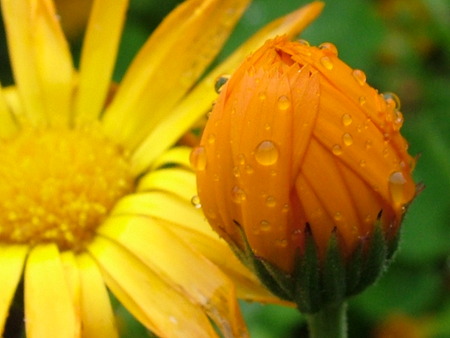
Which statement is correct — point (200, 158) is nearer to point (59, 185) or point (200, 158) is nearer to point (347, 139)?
point (347, 139)

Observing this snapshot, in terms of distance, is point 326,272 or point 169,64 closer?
point 326,272

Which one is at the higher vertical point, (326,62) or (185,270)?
(326,62)

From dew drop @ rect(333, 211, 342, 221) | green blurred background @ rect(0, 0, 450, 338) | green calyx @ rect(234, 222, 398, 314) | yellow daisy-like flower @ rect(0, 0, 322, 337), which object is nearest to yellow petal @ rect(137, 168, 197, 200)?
yellow daisy-like flower @ rect(0, 0, 322, 337)

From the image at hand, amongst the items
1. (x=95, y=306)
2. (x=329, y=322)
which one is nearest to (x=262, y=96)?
(x=329, y=322)

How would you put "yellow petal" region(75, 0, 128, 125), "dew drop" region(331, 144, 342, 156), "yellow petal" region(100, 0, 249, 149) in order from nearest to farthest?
"dew drop" region(331, 144, 342, 156), "yellow petal" region(100, 0, 249, 149), "yellow petal" region(75, 0, 128, 125)

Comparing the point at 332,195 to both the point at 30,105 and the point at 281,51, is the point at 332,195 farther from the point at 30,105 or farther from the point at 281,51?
the point at 30,105

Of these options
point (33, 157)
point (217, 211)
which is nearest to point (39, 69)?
point (33, 157)

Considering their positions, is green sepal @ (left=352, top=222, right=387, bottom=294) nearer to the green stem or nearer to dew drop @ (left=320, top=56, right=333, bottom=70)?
the green stem

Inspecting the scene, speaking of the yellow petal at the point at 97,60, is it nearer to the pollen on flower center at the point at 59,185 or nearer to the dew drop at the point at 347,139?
the pollen on flower center at the point at 59,185
